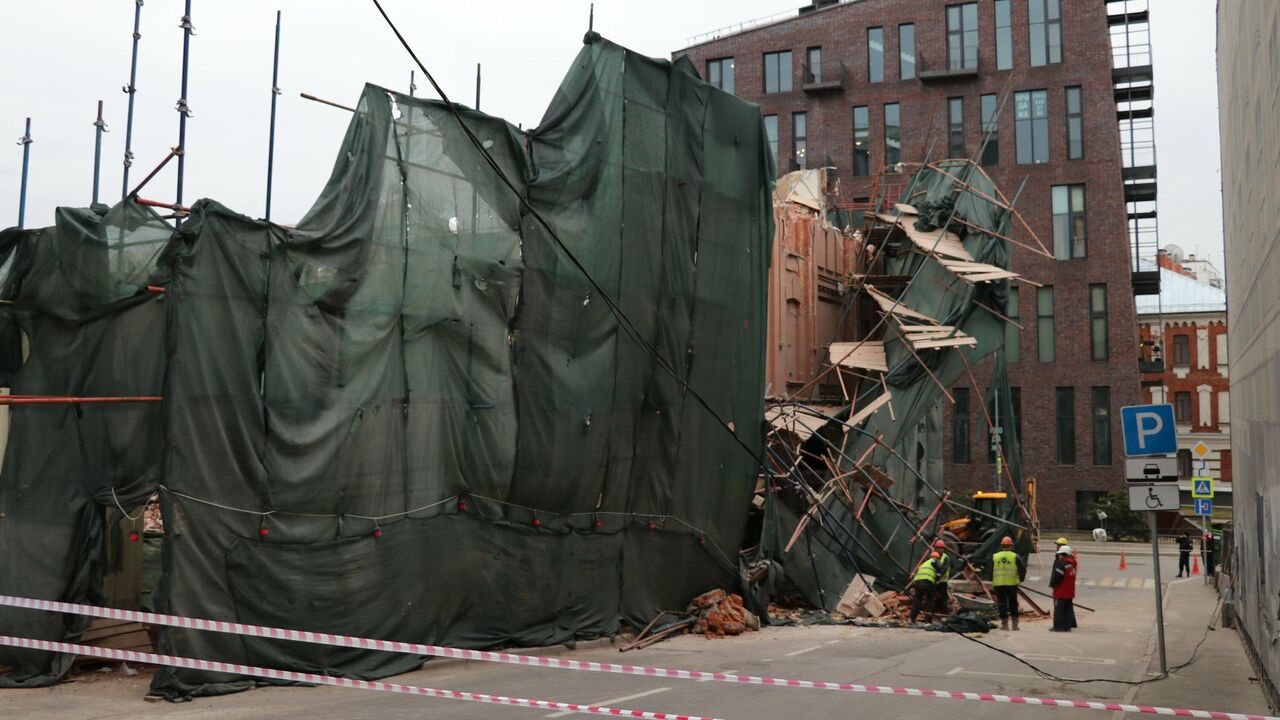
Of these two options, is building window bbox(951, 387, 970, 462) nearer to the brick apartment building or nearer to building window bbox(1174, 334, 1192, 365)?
the brick apartment building

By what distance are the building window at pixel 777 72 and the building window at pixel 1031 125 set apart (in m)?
11.7

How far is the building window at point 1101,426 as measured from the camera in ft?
170

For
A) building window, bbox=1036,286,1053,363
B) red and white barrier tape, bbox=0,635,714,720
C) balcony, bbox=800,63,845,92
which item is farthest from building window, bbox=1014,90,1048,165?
red and white barrier tape, bbox=0,635,714,720

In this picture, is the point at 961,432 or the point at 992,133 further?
the point at 992,133

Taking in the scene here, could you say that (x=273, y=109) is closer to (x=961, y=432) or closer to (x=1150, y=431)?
(x=1150, y=431)

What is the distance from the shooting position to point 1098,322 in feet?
173

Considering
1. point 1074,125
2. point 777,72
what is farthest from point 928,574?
point 777,72

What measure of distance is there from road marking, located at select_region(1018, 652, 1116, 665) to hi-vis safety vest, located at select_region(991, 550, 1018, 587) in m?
3.33

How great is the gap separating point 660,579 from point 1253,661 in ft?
26.2

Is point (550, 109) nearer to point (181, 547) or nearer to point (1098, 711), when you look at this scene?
point (181, 547)

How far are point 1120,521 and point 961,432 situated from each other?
25.6 feet

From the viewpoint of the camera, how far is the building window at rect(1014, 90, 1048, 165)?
53875mm

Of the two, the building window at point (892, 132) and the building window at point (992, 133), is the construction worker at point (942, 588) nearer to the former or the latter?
the building window at point (992, 133)

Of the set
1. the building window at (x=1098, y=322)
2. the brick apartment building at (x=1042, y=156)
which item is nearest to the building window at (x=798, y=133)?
the brick apartment building at (x=1042, y=156)
